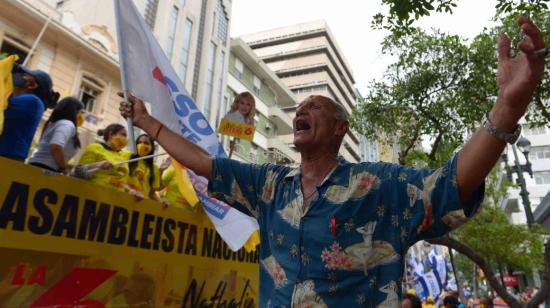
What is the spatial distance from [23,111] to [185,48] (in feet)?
67.3

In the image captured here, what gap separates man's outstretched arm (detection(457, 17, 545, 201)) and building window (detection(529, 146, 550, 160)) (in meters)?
43.6

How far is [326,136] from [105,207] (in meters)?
1.54

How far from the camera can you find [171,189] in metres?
3.83

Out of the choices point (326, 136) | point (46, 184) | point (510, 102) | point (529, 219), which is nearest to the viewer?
point (510, 102)

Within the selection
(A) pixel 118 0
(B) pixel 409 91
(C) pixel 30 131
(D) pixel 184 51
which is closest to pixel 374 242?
(A) pixel 118 0

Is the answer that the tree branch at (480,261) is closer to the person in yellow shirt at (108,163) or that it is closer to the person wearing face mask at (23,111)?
the person in yellow shirt at (108,163)

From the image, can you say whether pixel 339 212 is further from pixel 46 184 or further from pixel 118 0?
pixel 118 0

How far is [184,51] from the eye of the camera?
22234mm

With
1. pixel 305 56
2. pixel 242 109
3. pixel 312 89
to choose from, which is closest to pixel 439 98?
pixel 242 109

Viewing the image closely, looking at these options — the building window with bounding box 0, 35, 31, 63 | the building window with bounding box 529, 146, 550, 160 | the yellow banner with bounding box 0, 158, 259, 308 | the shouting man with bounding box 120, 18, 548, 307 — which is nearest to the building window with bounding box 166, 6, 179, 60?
the building window with bounding box 0, 35, 31, 63

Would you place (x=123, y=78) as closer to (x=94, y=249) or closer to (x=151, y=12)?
(x=94, y=249)

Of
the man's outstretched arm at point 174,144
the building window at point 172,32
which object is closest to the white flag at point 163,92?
the man's outstretched arm at point 174,144

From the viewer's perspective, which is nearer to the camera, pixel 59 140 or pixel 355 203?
pixel 355 203

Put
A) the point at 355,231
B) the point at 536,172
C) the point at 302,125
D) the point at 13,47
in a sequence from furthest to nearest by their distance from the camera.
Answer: the point at 536,172 < the point at 13,47 < the point at 302,125 < the point at 355,231
